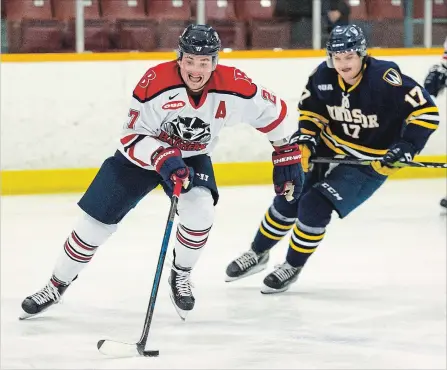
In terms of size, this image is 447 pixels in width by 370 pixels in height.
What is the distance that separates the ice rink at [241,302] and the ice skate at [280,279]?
0.04 m

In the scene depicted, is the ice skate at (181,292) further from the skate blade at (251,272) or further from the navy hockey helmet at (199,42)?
the navy hockey helmet at (199,42)

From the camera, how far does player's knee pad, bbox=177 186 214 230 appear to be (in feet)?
11.6

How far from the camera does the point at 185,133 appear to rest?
3457mm

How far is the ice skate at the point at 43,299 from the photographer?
3.65 m

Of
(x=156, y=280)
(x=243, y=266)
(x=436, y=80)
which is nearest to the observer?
(x=156, y=280)

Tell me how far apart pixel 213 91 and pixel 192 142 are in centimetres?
20

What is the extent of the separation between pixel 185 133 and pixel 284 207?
0.84 metres

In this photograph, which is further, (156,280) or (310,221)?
(310,221)

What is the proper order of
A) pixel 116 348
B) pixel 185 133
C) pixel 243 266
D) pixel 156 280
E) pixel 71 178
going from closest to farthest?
1. pixel 116 348
2. pixel 156 280
3. pixel 185 133
4. pixel 243 266
5. pixel 71 178

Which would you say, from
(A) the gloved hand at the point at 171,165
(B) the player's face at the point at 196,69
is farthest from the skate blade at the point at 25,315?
(B) the player's face at the point at 196,69

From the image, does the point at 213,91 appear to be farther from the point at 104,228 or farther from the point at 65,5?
the point at 65,5

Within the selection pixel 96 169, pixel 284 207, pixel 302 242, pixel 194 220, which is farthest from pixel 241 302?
pixel 96 169

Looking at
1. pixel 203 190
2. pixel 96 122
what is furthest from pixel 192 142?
pixel 96 122

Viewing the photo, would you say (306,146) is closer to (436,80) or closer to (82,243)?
(82,243)
